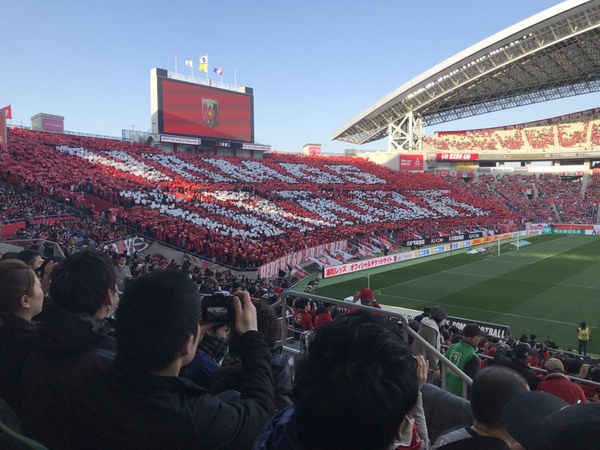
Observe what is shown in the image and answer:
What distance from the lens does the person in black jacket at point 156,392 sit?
5.56 feet

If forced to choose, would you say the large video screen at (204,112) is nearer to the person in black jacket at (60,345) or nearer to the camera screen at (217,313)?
the person in black jacket at (60,345)

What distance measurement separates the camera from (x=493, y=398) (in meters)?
2.07

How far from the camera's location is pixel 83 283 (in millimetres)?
2590

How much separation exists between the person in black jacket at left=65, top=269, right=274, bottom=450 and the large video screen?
41306mm

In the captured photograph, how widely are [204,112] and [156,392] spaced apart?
143 feet

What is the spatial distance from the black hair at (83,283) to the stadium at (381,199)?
282 millimetres

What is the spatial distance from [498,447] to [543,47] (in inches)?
2013

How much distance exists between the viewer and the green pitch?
17.2m

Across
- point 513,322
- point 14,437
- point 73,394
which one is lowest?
point 513,322

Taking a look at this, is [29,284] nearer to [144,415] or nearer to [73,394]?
[73,394]

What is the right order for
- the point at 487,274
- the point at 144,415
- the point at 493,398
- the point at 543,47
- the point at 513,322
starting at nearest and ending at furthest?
1. the point at 144,415
2. the point at 493,398
3. the point at 513,322
4. the point at 487,274
5. the point at 543,47

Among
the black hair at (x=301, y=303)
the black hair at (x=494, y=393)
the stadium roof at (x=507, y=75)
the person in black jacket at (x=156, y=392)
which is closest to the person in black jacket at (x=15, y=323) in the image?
the person in black jacket at (x=156, y=392)

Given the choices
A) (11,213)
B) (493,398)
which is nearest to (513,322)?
(493,398)

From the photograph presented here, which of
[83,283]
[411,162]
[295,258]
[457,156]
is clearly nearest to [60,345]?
[83,283]
